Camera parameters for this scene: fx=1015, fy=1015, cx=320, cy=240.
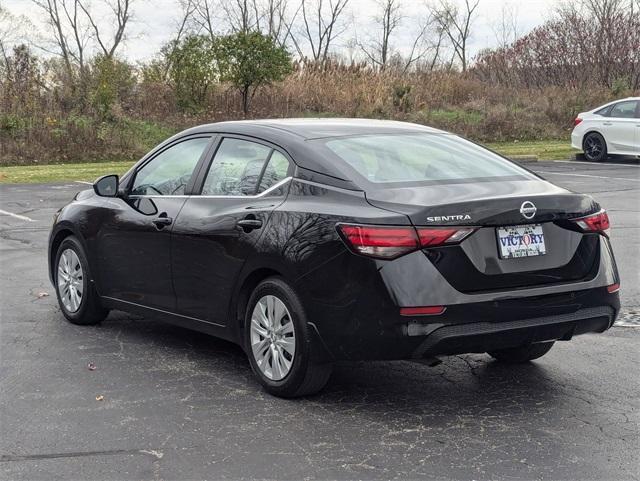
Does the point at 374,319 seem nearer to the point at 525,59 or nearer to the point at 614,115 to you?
the point at 614,115

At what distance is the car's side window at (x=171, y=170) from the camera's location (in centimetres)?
658

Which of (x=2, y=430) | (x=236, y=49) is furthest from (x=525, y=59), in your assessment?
(x=2, y=430)

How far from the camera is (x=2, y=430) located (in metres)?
5.05

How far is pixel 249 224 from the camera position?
18.8 ft

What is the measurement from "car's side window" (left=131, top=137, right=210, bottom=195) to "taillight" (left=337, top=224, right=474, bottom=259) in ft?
6.15

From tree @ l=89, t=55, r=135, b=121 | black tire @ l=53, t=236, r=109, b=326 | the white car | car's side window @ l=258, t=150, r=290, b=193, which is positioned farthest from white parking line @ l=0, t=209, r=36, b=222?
the white car

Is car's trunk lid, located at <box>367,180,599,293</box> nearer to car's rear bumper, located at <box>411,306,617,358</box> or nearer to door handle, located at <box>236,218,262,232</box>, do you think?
car's rear bumper, located at <box>411,306,617,358</box>

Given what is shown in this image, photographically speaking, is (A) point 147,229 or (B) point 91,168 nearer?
(A) point 147,229

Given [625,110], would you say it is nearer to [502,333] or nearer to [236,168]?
[236,168]

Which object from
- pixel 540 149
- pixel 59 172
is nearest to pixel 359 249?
pixel 59 172

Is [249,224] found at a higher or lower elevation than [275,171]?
lower

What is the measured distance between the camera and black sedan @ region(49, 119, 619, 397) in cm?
502

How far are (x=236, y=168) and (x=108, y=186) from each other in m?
1.31

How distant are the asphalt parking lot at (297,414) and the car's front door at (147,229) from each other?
41cm
